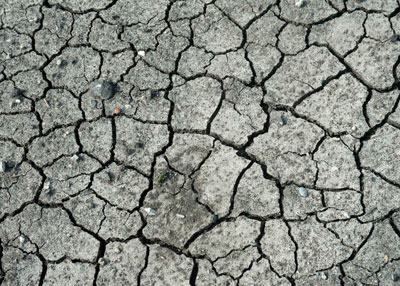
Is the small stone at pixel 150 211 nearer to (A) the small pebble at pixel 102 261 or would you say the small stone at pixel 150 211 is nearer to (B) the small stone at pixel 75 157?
(A) the small pebble at pixel 102 261

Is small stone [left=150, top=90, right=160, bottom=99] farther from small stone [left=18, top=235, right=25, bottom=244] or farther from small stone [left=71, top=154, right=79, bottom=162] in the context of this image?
small stone [left=18, top=235, right=25, bottom=244]

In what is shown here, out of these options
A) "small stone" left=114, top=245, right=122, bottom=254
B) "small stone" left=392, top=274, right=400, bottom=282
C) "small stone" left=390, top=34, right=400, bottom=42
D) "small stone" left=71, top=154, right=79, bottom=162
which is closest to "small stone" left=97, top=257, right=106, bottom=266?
"small stone" left=114, top=245, right=122, bottom=254

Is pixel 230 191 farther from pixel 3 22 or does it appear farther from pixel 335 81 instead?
pixel 3 22

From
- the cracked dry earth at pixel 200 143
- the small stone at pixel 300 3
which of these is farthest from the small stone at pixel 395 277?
the small stone at pixel 300 3

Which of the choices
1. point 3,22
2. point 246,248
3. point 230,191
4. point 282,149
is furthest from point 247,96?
point 3,22

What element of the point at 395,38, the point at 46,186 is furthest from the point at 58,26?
the point at 395,38

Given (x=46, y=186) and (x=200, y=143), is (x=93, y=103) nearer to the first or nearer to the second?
(x=46, y=186)

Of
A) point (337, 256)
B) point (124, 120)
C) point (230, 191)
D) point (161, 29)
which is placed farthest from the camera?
point (161, 29)

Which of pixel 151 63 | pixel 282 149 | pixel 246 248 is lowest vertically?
pixel 246 248
